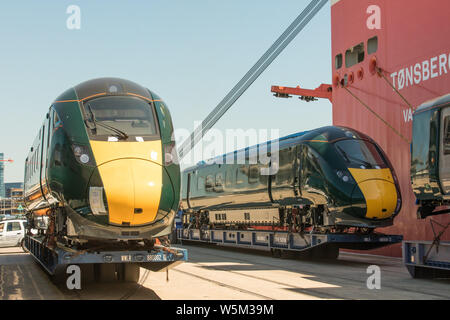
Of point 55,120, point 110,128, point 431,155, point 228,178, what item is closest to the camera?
point 110,128

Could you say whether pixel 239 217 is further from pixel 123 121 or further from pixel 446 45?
pixel 123 121

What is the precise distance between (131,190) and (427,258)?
6974 mm

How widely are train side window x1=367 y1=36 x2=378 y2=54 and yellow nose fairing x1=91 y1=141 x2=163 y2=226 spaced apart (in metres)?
14.5

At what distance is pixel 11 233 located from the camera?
29.3 m

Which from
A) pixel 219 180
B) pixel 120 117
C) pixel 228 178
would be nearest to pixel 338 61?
pixel 228 178

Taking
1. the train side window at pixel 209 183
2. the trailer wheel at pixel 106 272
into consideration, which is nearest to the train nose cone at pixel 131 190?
the trailer wheel at pixel 106 272

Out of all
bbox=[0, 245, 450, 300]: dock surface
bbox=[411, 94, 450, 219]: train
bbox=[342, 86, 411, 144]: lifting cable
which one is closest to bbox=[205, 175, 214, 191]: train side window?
bbox=[342, 86, 411, 144]: lifting cable

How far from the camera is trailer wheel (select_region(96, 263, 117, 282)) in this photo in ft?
41.2

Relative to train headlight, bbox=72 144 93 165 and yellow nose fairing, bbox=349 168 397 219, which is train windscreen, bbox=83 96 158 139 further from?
yellow nose fairing, bbox=349 168 397 219

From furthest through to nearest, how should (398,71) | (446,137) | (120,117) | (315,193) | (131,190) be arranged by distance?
(398,71) → (315,193) → (446,137) → (120,117) → (131,190)

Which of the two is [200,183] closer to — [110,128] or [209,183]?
[209,183]

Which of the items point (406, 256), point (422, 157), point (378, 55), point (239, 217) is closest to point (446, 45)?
point (378, 55)

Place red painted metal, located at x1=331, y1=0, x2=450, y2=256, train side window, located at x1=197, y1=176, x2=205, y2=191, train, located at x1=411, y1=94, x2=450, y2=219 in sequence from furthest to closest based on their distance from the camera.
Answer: train side window, located at x1=197, y1=176, x2=205, y2=191 < red painted metal, located at x1=331, y1=0, x2=450, y2=256 < train, located at x1=411, y1=94, x2=450, y2=219

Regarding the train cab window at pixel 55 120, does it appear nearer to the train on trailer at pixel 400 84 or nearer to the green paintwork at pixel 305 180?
the train on trailer at pixel 400 84
